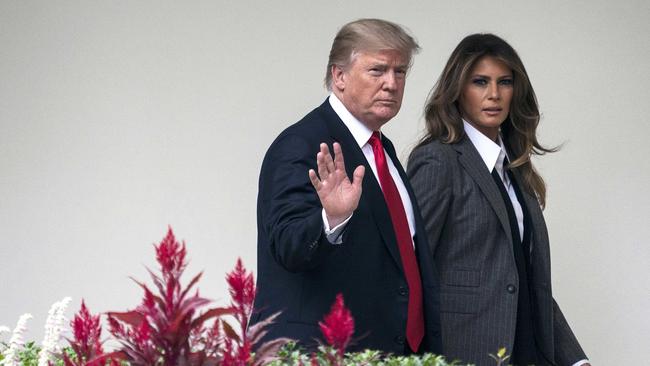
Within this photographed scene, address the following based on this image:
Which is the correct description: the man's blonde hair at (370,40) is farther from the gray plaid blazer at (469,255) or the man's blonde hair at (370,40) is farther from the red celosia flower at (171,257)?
the red celosia flower at (171,257)

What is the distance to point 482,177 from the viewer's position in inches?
154

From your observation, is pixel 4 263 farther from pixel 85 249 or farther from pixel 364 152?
pixel 364 152

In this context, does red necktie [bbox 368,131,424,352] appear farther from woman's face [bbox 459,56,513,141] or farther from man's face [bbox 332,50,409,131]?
woman's face [bbox 459,56,513,141]

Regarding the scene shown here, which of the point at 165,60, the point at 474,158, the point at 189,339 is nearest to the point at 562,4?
the point at 165,60

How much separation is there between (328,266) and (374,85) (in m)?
0.52

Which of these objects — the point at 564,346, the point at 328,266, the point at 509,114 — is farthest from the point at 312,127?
the point at 564,346

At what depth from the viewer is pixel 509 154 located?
4.17 meters

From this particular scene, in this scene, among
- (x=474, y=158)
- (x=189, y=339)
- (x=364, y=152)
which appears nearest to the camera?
(x=189, y=339)

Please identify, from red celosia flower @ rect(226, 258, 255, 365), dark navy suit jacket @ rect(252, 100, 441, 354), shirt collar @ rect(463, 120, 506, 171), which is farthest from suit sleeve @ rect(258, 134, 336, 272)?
red celosia flower @ rect(226, 258, 255, 365)

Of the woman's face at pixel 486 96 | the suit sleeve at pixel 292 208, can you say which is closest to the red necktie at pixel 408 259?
the suit sleeve at pixel 292 208

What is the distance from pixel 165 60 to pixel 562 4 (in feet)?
5.99

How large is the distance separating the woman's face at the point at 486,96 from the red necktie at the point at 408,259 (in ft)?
2.52

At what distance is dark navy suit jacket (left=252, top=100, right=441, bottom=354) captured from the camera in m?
3.08

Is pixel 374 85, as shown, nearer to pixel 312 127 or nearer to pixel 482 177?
pixel 312 127
